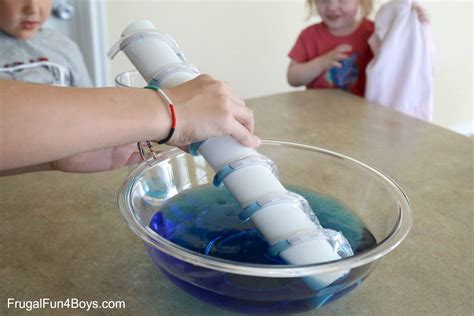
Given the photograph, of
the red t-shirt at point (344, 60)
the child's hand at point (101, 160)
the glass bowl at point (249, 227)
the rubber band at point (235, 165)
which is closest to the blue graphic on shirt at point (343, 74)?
the red t-shirt at point (344, 60)

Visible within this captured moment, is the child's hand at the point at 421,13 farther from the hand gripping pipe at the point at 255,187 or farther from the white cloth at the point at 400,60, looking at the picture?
the hand gripping pipe at the point at 255,187

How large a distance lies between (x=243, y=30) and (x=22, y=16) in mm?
1299

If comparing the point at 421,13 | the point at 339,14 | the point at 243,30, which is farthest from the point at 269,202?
the point at 243,30

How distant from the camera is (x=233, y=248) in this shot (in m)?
0.60

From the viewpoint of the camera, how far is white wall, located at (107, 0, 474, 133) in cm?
224

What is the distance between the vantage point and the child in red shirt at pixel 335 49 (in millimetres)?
1805

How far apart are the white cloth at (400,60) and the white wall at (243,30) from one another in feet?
3.23

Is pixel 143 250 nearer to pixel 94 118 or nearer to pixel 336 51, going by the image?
pixel 94 118

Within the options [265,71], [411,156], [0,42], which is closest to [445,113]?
[265,71]

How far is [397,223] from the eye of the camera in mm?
579

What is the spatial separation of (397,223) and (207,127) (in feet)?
0.77

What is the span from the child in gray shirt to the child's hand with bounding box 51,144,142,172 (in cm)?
77

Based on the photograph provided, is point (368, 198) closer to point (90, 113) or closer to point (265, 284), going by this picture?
point (265, 284)

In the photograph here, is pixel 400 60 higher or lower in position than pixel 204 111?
lower
